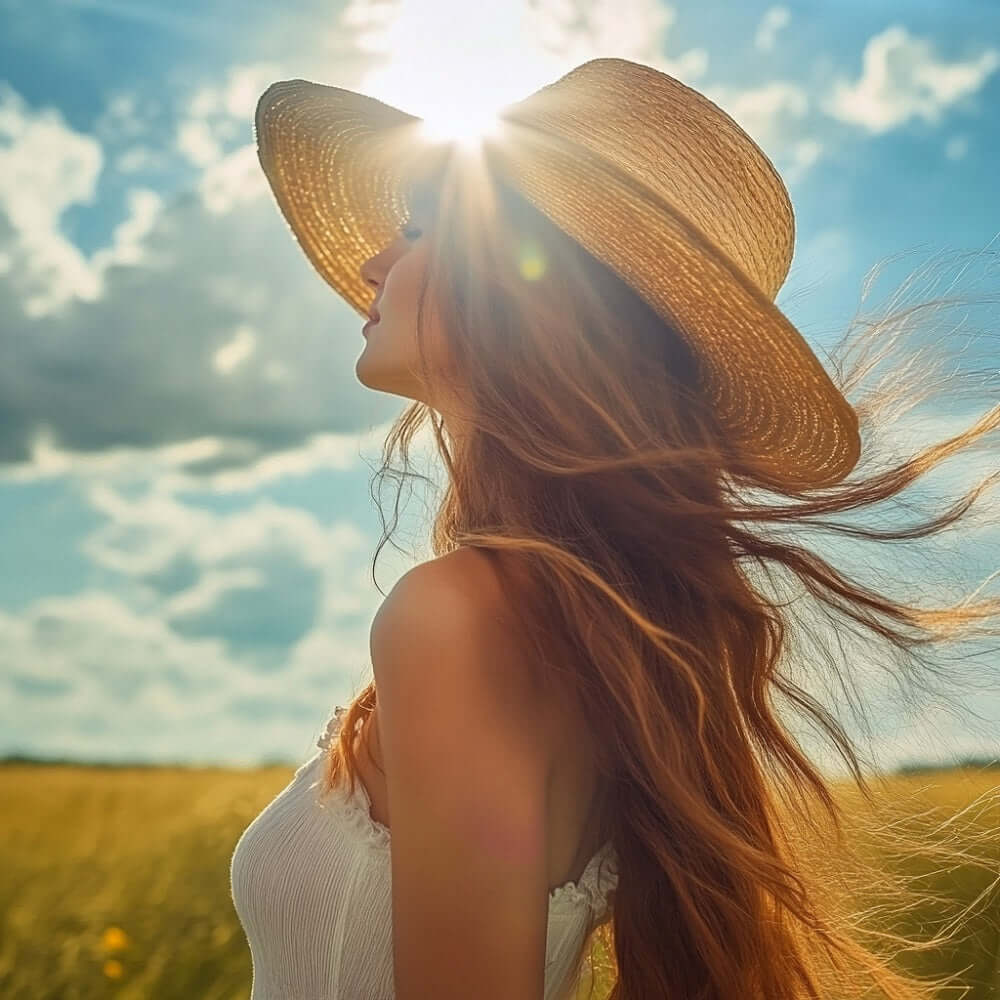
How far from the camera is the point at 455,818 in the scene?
1.53 m

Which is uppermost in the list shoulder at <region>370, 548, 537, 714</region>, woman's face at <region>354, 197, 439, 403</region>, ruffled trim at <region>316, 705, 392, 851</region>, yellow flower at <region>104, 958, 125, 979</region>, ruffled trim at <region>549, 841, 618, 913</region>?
woman's face at <region>354, 197, 439, 403</region>

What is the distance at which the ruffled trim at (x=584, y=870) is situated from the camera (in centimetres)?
185

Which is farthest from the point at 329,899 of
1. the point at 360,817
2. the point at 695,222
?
the point at 695,222

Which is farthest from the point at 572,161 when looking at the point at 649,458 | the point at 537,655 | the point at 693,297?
the point at 537,655

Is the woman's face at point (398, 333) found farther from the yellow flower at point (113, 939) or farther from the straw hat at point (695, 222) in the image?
the yellow flower at point (113, 939)

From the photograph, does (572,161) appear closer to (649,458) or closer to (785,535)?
(649,458)

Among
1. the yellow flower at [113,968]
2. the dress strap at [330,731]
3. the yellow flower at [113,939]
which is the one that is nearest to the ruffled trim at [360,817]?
the dress strap at [330,731]

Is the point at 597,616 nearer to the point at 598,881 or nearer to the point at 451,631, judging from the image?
the point at 451,631

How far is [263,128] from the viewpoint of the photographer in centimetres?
319

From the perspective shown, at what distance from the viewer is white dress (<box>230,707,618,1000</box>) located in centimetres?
183

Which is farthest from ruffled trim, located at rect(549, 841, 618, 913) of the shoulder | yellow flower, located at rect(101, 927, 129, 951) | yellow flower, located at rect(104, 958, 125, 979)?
yellow flower, located at rect(101, 927, 129, 951)

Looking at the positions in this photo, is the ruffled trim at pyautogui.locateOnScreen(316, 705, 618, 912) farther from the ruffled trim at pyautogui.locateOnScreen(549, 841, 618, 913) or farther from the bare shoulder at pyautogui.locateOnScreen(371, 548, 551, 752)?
the bare shoulder at pyautogui.locateOnScreen(371, 548, 551, 752)

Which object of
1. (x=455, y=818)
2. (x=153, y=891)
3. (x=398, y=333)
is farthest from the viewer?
(x=153, y=891)

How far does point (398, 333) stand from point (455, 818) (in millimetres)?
1141
